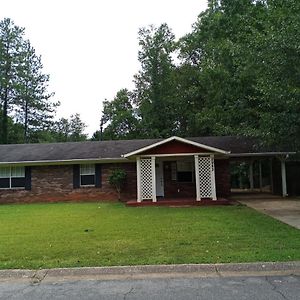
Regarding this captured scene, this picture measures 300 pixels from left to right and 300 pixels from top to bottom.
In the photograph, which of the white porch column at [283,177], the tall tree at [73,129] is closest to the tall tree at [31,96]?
the tall tree at [73,129]

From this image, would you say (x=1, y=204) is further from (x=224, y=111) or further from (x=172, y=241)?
(x=172, y=241)

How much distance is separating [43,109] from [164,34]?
52.1ft

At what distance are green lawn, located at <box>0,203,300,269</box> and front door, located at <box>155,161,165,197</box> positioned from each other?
338 inches

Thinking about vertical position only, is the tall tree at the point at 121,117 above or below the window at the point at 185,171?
above

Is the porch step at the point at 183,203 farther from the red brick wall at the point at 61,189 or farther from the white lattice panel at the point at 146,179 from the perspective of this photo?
the red brick wall at the point at 61,189

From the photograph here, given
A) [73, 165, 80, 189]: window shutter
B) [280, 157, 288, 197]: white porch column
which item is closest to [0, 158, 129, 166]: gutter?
[73, 165, 80, 189]: window shutter

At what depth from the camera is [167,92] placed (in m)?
39.6

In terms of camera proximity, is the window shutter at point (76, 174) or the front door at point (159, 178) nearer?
the front door at point (159, 178)

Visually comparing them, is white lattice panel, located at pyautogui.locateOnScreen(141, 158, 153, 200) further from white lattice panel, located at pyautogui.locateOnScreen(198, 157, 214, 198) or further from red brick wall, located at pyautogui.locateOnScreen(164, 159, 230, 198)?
red brick wall, located at pyautogui.locateOnScreen(164, 159, 230, 198)

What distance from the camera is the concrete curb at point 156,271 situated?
259 inches

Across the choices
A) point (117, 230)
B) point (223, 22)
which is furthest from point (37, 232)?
point (223, 22)

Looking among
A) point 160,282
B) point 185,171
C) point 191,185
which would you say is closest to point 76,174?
point 185,171

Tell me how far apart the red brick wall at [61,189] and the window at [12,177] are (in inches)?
11.6

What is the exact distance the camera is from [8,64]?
42250mm
